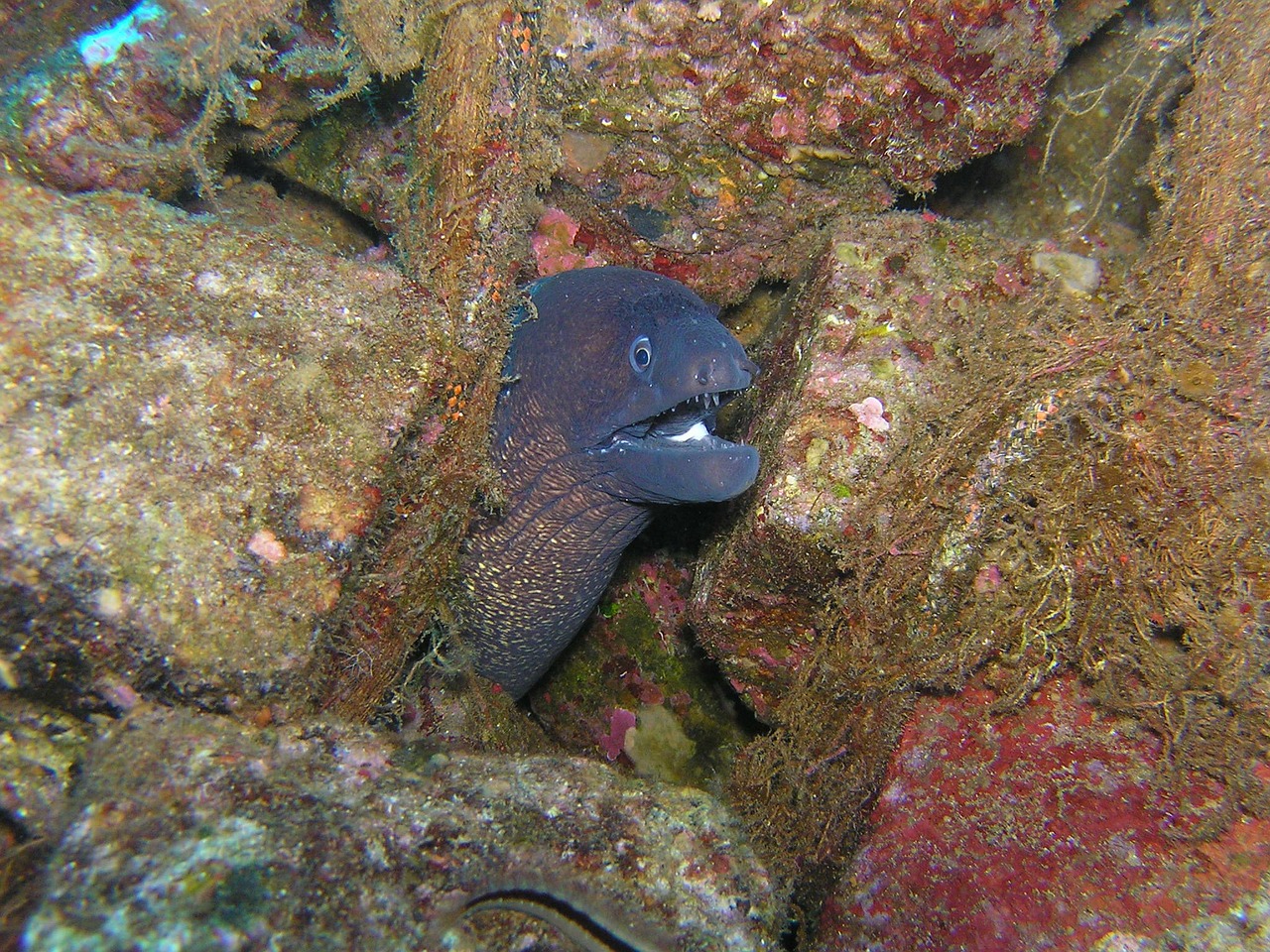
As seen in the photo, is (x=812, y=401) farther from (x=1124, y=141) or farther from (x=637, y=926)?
(x=1124, y=141)

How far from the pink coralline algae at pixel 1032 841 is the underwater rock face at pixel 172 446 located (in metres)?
1.96

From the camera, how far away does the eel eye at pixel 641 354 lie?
2633 millimetres

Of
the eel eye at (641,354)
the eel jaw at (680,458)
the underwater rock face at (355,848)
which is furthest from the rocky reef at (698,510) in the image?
the eel eye at (641,354)

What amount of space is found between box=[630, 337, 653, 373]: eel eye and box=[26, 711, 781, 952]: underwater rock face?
152 centimetres

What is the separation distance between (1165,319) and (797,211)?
1718 mm

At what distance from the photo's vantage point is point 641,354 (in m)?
2.65

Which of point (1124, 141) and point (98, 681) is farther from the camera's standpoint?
point (1124, 141)

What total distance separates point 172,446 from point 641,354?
1641mm

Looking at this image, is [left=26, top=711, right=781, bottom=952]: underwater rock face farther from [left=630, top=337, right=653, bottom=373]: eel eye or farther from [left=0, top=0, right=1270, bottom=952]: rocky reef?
[left=630, top=337, right=653, bottom=373]: eel eye

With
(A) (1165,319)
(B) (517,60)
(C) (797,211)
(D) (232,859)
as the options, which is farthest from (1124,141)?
(D) (232,859)

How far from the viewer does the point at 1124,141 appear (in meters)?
3.62

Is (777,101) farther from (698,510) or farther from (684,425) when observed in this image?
(698,510)

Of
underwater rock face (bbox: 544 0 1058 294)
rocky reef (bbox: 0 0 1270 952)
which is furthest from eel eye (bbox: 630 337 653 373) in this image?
underwater rock face (bbox: 544 0 1058 294)

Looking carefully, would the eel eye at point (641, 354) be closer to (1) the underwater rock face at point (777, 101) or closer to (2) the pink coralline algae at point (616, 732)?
(1) the underwater rock face at point (777, 101)
